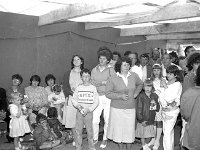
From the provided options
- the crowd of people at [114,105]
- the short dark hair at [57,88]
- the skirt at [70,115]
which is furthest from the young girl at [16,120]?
the short dark hair at [57,88]

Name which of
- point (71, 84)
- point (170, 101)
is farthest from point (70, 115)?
point (170, 101)

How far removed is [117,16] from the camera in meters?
5.65

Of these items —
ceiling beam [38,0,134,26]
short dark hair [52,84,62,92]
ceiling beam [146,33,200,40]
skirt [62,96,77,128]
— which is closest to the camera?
ceiling beam [38,0,134,26]

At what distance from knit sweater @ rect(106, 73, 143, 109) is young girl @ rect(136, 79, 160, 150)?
0.26 metres

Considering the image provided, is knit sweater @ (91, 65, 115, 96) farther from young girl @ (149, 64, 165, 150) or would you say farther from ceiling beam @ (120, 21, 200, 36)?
ceiling beam @ (120, 21, 200, 36)

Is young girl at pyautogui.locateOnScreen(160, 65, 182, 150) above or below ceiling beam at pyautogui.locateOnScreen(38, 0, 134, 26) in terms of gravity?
below

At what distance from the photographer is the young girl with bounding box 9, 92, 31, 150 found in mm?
4980

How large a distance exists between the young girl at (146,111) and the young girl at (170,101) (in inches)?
10.5

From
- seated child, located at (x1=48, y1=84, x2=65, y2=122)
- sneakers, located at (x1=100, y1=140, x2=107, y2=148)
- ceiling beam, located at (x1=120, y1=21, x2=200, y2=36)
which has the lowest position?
sneakers, located at (x1=100, y1=140, x2=107, y2=148)

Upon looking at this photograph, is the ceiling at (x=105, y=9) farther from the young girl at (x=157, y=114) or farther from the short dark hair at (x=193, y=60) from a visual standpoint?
the young girl at (x=157, y=114)

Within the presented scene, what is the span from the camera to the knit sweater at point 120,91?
4.37 m

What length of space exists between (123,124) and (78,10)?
2129mm

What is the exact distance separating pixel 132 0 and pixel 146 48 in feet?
20.9

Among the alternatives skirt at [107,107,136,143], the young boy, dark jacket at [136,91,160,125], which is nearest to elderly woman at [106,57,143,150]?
skirt at [107,107,136,143]
